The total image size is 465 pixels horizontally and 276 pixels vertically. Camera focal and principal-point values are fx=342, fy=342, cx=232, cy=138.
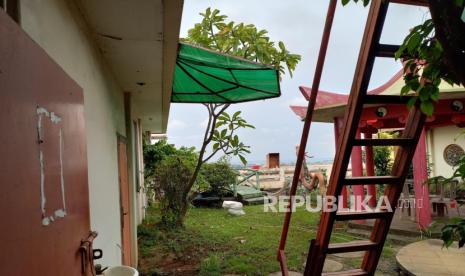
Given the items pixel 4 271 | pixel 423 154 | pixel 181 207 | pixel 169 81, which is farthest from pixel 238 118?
pixel 4 271

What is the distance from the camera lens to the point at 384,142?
7.18ft

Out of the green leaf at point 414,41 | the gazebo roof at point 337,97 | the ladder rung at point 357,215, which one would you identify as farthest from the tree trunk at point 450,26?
the gazebo roof at point 337,97

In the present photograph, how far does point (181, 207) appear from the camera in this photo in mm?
7207

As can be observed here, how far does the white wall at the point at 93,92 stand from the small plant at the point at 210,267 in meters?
1.74

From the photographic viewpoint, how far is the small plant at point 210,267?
4654mm

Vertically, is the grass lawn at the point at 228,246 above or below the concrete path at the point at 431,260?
below

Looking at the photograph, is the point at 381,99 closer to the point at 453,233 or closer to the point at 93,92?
the point at 453,233

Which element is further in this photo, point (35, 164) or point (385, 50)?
point (385, 50)

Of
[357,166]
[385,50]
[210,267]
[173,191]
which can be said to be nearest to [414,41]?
[385,50]

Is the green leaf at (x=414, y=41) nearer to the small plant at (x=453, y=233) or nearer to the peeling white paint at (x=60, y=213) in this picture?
the small plant at (x=453, y=233)

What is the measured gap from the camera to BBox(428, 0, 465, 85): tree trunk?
951mm

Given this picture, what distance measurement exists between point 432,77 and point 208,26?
4.32m

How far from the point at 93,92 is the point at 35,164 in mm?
1550

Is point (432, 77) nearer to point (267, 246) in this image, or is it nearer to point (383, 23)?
point (383, 23)
